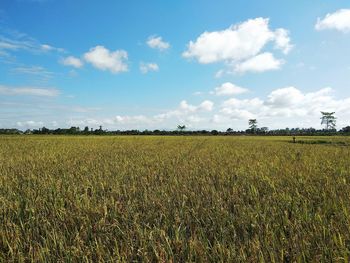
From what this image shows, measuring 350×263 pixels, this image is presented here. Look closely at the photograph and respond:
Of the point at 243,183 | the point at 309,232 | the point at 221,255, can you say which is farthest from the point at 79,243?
the point at 243,183

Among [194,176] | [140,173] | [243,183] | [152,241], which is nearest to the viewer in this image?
[152,241]

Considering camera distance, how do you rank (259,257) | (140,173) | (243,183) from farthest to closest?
(140,173), (243,183), (259,257)

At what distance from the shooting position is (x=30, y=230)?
9.78 ft

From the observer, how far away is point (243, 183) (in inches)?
209

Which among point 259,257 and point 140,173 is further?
point 140,173

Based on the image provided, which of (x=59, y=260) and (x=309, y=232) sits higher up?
(x=309, y=232)

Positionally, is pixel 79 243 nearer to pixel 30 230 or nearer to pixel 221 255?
pixel 30 230

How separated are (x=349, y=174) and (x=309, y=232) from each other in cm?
443

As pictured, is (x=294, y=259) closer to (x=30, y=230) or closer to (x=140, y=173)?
(x=30, y=230)

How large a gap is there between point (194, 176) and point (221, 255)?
149 inches

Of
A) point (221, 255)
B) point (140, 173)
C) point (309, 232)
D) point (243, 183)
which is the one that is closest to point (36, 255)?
Result: point (221, 255)

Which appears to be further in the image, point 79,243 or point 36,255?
point 79,243

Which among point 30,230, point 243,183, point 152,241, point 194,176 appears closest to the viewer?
point 152,241

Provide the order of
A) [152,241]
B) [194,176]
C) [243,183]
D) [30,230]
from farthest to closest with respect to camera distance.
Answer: [194,176] → [243,183] → [30,230] → [152,241]
